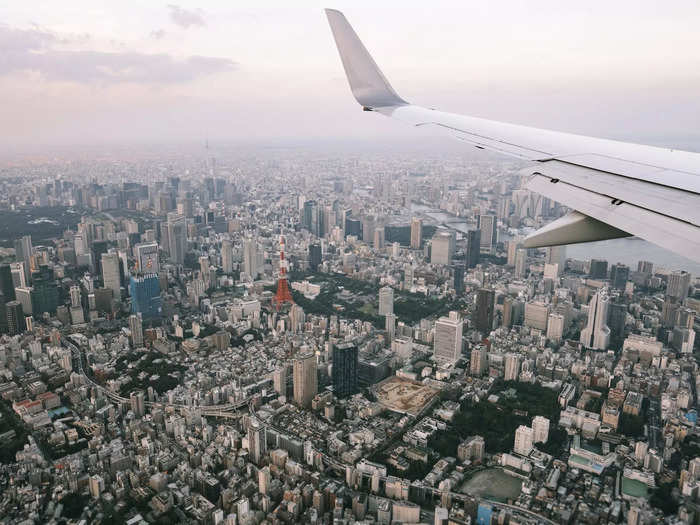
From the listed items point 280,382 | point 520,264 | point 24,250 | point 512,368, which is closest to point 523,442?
point 512,368

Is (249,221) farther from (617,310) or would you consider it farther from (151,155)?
(151,155)

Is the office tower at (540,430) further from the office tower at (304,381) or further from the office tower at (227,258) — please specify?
the office tower at (227,258)

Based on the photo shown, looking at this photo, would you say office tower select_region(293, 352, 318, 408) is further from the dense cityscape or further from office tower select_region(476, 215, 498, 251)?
office tower select_region(476, 215, 498, 251)

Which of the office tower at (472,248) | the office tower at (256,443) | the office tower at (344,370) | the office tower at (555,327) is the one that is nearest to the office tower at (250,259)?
the office tower at (472,248)

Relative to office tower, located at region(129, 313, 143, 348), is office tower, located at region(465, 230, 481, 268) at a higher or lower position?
higher

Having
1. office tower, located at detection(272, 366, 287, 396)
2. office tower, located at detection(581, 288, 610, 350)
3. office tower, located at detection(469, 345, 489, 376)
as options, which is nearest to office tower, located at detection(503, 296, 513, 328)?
office tower, located at detection(581, 288, 610, 350)

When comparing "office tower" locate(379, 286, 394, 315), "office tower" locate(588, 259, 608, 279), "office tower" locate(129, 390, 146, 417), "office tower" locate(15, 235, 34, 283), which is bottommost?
"office tower" locate(129, 390, 146, 417)

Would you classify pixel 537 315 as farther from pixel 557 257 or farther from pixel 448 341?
pixel 557 257
